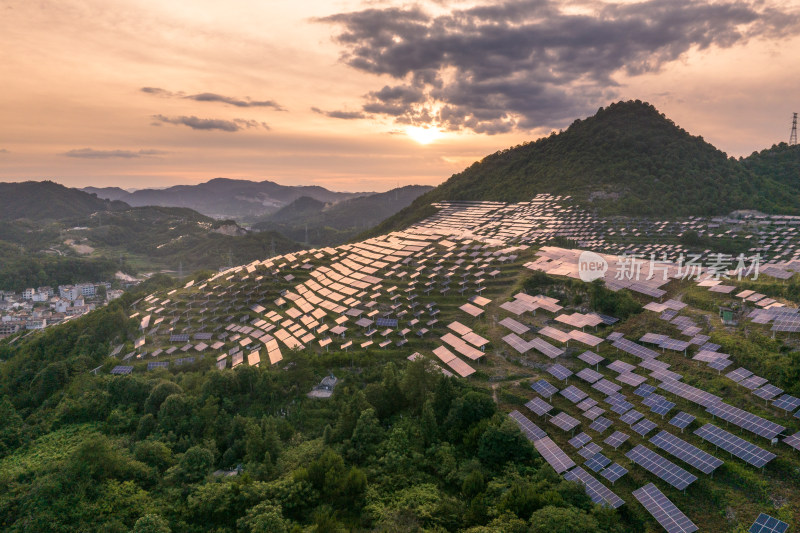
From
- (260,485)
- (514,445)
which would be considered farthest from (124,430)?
(514,445)

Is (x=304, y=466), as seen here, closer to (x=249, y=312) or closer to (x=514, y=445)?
(x=514, y=445)

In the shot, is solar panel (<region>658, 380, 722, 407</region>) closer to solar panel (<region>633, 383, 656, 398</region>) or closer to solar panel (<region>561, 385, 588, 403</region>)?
solar panel (<region>633, 383, 656, 398</region>)

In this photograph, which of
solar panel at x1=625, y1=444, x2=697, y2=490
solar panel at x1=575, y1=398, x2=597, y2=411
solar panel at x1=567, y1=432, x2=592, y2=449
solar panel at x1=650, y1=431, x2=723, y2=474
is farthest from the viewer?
solar panel at x1=575, y1=398, x2=597, y2=411

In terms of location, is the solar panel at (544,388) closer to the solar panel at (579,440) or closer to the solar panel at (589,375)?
the solar panel at (589,375)

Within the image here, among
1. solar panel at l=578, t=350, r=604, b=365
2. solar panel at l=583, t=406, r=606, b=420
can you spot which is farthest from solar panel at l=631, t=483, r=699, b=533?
solar panel at l=578, t=350, r=604, b=365

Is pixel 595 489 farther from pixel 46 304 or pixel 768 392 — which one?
pixel 46 304

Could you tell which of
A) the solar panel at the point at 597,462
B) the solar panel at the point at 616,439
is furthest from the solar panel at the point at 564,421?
the solar panel at the point at 597,462

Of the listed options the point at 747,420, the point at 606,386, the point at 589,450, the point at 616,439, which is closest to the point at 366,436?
the point at 589,450
